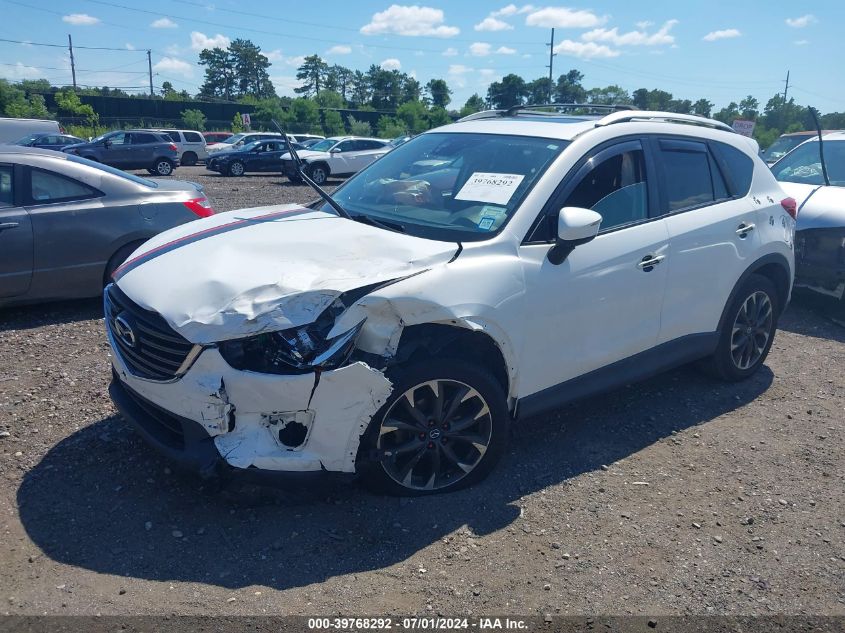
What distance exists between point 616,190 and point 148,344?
9.01ft

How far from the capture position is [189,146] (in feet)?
111

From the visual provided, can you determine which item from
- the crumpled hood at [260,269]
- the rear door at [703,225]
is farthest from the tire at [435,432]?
the rear door at [703,225]

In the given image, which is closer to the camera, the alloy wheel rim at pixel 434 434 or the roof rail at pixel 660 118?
the alloy wheel rim at pixel 434 434

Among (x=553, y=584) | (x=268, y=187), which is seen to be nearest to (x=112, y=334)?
(x=553, y=584)

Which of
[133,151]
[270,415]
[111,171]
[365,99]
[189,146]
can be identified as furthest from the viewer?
[365,99]

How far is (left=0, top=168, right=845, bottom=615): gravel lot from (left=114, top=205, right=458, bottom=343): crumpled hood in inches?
34.1

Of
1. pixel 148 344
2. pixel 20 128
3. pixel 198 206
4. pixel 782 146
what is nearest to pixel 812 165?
pixel 782 146

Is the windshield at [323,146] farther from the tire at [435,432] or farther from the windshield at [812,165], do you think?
the tire at [435,432]

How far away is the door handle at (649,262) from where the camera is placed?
4.08m

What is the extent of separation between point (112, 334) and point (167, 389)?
736 mm

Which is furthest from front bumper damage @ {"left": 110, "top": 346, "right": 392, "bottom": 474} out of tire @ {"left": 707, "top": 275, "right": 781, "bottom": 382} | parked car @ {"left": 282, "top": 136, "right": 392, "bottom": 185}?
parked car @ {"left": 282, "top": 136, "right": 392, "bottom": 185}

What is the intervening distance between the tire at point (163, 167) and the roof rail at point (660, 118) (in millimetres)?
26237

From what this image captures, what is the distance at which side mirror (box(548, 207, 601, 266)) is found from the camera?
11.7ft

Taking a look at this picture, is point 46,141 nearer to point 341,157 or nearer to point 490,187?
point 341,157
